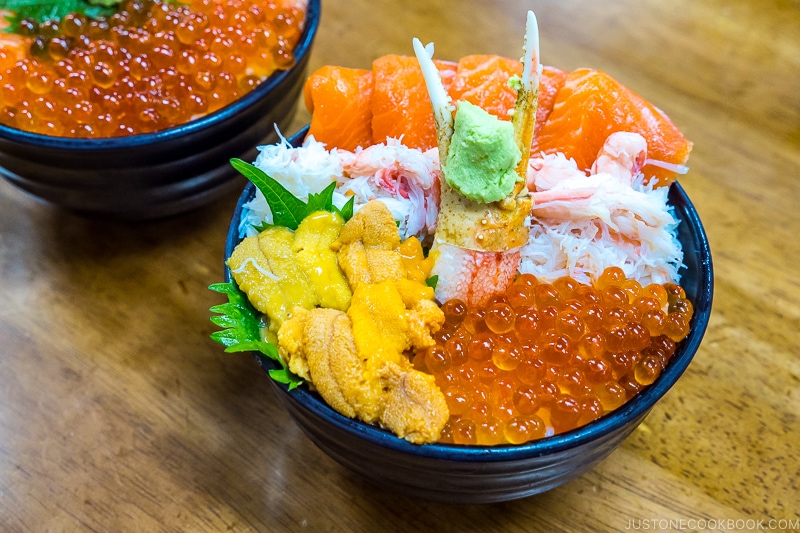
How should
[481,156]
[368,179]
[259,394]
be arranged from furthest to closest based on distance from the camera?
[259,394], [368,179], [481,156]

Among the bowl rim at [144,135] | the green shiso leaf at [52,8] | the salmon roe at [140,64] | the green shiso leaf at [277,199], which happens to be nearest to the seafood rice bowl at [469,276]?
the green shiso leaf at [277,199]

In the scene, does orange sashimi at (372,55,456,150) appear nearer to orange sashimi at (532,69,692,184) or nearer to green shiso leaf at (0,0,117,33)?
orange sashimi at (532,69,692,184)

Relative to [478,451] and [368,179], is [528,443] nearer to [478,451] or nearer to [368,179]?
[478,451]

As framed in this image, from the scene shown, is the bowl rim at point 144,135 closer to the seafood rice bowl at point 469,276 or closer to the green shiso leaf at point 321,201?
the seafood rice bowl at point 469,276

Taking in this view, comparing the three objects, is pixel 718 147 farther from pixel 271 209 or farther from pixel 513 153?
pixel 271 209

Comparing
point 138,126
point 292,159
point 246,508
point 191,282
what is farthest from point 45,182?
point 246,508

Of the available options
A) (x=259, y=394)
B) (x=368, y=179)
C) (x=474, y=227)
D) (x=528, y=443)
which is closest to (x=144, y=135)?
(x=368, y=179)
